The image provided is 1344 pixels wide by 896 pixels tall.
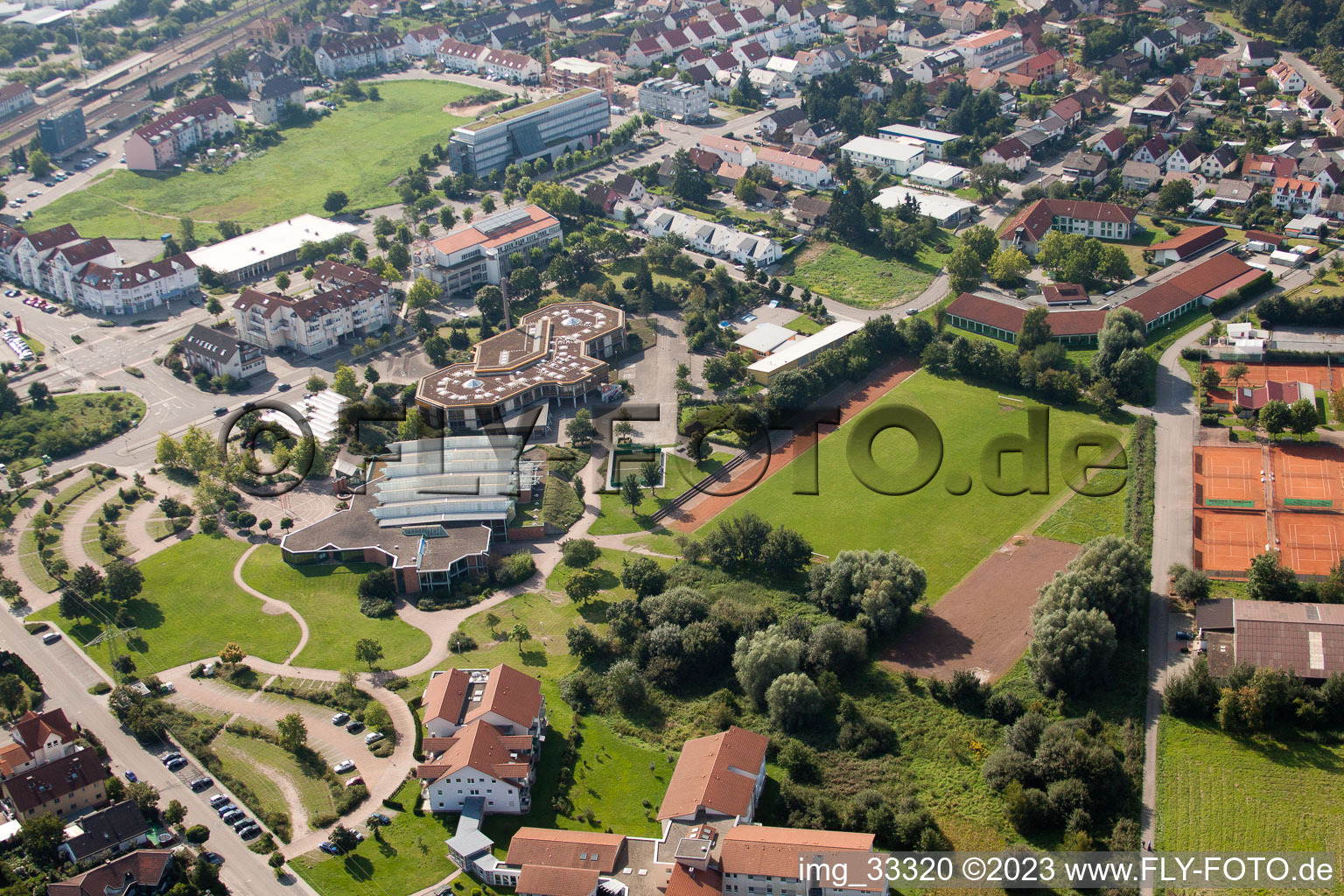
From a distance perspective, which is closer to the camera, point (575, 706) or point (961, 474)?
point (575, 706)

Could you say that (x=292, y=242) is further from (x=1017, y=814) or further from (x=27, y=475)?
(x=1017, y=814)

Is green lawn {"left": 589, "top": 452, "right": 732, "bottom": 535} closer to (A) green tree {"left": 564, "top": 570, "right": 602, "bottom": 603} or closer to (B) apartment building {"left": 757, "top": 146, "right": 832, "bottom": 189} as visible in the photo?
(A) green tree {"left": 564, "top": 570, "right": 602, "bottom": 603}

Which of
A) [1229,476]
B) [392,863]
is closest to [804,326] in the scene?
[1229,476]

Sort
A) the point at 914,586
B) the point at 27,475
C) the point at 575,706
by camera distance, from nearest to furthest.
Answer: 1. the point at 575,706
2. the point at 914,586
3. the point at 27,475

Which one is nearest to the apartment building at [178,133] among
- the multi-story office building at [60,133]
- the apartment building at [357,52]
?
the multi-story office building at [60,133]

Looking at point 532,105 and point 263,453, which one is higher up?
point 532,105

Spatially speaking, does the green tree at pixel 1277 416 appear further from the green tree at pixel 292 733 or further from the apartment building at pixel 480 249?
the apartment building at pixel 480 249

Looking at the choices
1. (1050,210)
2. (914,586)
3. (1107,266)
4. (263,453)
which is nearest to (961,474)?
(914,586)

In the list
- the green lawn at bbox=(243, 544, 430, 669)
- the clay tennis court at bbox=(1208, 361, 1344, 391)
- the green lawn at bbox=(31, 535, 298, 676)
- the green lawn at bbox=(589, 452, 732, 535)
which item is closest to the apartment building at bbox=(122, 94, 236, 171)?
the green lawn at bbox=(31, 535, 298, 676)
